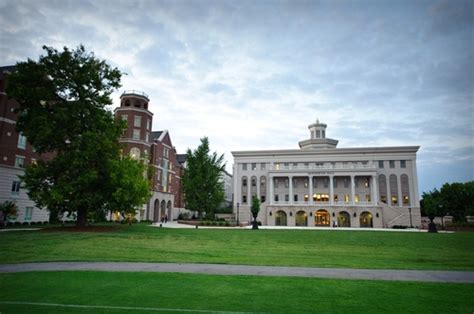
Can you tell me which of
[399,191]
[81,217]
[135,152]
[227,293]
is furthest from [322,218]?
[227,293]

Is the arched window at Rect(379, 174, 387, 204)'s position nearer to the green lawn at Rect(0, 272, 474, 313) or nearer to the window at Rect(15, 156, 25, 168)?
the green lawn at Rect(0, 272, 474, 313)

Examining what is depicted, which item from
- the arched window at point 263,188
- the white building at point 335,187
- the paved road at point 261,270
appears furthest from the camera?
the arched window at point 263,188

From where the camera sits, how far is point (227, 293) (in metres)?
7.25

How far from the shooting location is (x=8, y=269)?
10188 mm

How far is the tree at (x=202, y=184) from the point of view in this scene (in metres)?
56.1

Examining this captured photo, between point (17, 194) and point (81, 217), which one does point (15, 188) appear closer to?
point (17, 194)

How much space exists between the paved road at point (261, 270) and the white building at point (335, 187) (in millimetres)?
51205

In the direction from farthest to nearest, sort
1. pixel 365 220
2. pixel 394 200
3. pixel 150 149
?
pixel 394 200, pixel 365 220, pixel 150 149

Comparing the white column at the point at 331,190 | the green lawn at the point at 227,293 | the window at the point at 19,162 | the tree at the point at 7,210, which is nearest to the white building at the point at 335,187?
the white column at the point at 331,190

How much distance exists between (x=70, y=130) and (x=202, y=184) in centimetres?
3009

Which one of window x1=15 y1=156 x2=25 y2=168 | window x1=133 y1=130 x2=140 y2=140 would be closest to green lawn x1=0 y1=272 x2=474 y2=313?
window x1=15 y1=156 x2=25 y2=168

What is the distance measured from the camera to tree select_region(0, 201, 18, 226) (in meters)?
32.6

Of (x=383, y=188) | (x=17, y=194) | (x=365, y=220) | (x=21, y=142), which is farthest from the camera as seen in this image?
(x=383, y=188)

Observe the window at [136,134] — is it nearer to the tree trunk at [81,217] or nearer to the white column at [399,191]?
the tree trunk at [81,217]
